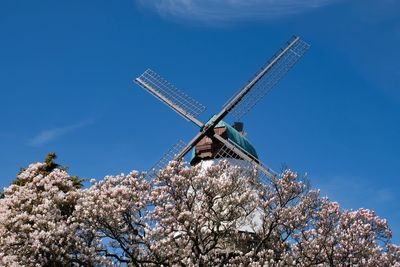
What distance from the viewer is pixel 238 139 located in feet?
128

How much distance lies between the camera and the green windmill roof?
3872 cm

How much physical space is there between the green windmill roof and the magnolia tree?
1275 centimetres

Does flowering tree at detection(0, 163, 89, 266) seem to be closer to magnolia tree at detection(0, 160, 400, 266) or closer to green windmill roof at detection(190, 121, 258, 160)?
magnolia tree at detection(0, 160, 400, 266)

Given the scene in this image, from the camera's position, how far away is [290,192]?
24812 millimetres

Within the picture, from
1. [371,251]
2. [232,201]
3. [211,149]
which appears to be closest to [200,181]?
[232,201]

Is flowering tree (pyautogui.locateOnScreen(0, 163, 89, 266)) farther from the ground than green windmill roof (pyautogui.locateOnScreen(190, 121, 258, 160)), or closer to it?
closer to it

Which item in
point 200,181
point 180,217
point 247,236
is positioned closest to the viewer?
point 180,217

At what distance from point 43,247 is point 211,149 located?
1821cm

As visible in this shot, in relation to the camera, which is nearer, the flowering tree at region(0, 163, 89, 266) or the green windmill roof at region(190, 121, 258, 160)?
the flowering tree at region(0, 163, 89, 266)

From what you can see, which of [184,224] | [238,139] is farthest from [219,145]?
[184,224]

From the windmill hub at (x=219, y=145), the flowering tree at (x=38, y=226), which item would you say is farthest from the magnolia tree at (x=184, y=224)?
the windmill hub at (x=219, y=145)

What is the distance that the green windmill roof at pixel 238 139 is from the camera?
38.7 m

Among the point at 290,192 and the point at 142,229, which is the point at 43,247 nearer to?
the point at 142,229

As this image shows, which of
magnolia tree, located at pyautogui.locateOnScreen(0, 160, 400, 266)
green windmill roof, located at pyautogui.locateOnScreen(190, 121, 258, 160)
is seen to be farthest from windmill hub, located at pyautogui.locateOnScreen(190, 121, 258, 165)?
magnolia tree, located at pyautogui.locateOnScreen(0, 160, 400, 266)
